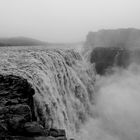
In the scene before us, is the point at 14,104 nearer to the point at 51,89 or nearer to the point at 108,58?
the point at 51,89

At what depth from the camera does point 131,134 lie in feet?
62.6

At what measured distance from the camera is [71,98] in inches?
647

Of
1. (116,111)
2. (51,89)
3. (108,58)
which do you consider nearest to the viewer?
(51,89)

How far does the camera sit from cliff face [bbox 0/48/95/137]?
1113 cm

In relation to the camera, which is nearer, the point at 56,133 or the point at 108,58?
the point at 56,133

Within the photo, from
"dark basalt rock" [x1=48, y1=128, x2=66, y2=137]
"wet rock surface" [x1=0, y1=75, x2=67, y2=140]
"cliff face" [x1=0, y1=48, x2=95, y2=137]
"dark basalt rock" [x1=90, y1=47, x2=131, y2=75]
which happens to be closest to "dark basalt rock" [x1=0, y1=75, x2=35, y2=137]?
"wet rock surface" [x1=0, y1=75, x2=67, y2=140]

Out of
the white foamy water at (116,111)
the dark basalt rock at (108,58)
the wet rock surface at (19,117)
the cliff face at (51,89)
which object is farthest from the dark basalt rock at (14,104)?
the dark basalt rock at (108,58)

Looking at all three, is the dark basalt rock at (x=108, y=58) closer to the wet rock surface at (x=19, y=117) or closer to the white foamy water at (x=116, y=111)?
the white foamy water at (x=116, y=111)

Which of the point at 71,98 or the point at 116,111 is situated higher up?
the point at 71,98

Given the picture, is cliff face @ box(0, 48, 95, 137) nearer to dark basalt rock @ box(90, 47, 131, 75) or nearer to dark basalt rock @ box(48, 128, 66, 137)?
dark basalt rock @ box(48, 128, 66, 137)

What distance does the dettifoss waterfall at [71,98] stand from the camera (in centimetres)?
1168

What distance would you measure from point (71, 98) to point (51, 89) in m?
3.91

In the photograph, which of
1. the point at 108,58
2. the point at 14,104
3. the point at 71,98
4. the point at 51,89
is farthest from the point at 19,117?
the point at 108,58

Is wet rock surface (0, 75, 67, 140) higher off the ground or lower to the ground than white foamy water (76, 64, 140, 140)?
higher
